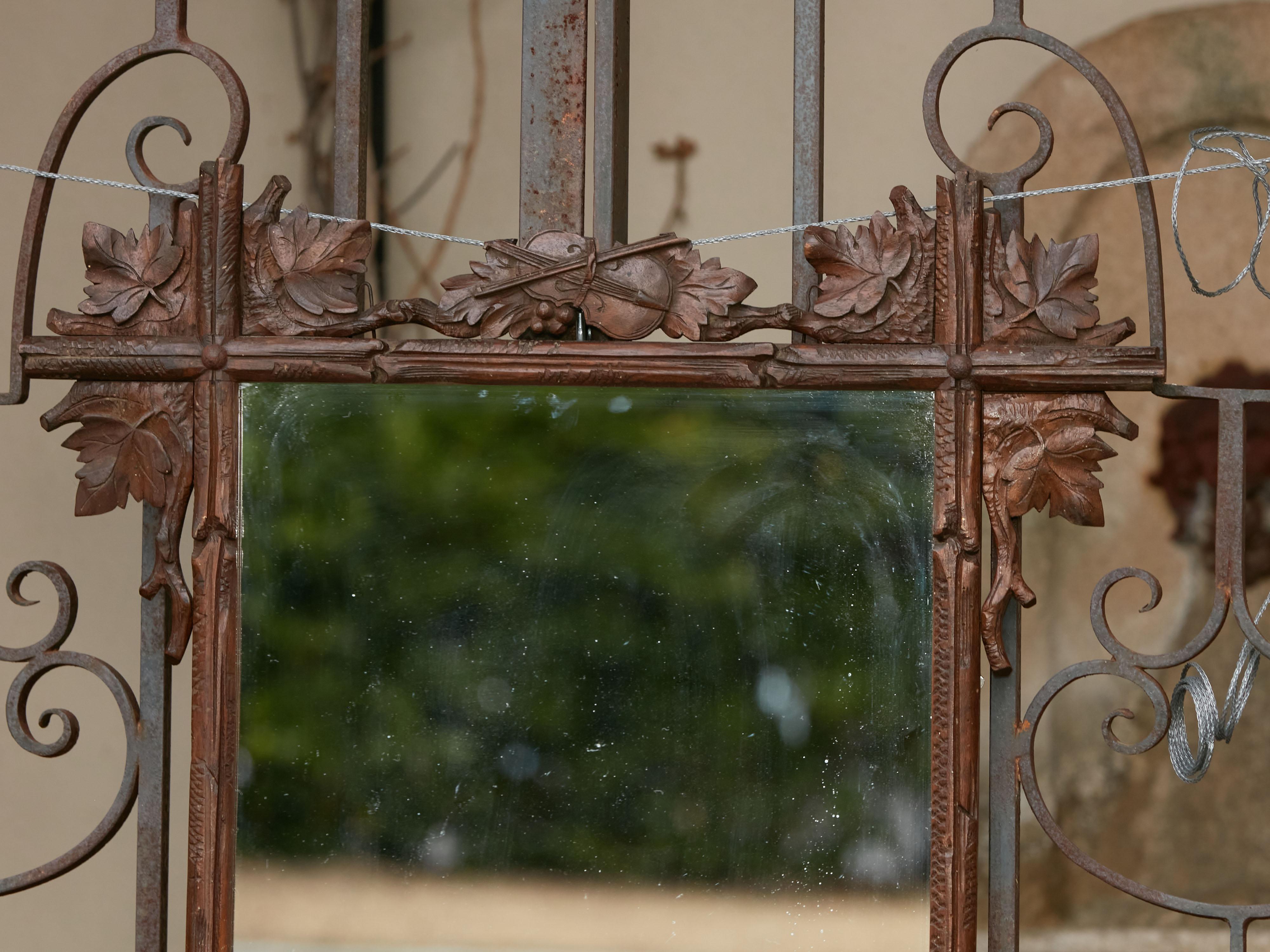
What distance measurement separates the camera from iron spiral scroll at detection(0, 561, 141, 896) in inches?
38.4

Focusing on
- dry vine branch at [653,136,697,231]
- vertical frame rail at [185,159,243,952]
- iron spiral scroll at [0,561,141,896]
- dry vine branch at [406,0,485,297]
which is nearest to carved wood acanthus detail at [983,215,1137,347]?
vertical frame rail at [185,159,243,952]

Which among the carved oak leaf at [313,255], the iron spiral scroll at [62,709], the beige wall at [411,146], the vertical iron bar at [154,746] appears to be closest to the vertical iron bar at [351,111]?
Answer: the carved oak leaf at [313,255]

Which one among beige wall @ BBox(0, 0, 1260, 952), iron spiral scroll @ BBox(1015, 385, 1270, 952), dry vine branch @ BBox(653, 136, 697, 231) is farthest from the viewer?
dry vine branch @ BBox(653, 136, 697, 231)

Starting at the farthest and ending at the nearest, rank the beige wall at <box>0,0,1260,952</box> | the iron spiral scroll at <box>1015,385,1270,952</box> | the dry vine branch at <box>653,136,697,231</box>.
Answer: the dry vine branch at <box>653,136,697,231</box> < the beige wall at <box>0,0,1260,952</box> < the iron spiral scroll at <box>1015,385,1270,952</box>

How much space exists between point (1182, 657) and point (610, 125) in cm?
56

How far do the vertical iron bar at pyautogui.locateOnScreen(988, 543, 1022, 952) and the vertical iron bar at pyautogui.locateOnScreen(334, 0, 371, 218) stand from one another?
0.54m

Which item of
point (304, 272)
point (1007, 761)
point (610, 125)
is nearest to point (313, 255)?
point (304, 272)

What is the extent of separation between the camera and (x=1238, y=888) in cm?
179

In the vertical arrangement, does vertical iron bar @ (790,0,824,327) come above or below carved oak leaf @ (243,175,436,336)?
above

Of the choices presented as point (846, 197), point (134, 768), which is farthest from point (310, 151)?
point (134, 768)

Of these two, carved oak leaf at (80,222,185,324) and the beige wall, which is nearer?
carved oak leaf at (80,222,185,324)

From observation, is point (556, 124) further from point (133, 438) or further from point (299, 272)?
point (133, 438)

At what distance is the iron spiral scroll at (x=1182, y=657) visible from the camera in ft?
3.03

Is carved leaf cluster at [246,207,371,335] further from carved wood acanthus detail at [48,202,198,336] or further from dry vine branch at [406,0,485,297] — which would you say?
dry vine branch at [406,0,485,297]
